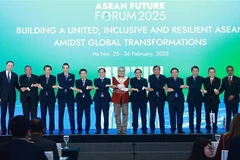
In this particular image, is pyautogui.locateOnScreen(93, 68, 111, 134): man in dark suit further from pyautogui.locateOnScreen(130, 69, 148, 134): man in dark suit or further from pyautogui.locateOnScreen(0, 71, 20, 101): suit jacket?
pyautogui.locateOnScreen(0, 71, 20, 101): suit jacket

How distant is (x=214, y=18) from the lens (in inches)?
429

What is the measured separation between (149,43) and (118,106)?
1.74m

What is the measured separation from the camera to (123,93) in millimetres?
9773

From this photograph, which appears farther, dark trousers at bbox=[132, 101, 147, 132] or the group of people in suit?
dark trousers at bbox=[132, 101, 147, 132]

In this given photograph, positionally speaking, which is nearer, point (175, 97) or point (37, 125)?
Answer: point (37, 125)

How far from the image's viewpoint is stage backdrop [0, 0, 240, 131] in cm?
1089

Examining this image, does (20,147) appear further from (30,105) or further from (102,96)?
(30,105)

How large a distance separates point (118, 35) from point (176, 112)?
2099mm

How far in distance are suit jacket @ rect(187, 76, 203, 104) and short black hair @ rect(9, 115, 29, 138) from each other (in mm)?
6719

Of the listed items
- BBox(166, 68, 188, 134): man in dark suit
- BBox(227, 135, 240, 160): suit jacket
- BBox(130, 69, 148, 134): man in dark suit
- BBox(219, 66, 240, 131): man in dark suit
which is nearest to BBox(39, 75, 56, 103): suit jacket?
BBox(130, 69, 148, 134): man in dark suit

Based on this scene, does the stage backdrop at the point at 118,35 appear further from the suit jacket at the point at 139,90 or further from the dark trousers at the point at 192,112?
the suit jacket at the point at 139,90

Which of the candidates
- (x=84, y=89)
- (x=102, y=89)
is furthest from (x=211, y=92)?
(x=84, y=89)

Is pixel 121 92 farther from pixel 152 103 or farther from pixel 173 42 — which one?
pixel 173 42

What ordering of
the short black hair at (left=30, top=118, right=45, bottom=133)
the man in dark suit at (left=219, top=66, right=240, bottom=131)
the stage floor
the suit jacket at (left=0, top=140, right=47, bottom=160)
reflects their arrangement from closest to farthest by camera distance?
the suit jacket at (left=0, top=140, right=47, bottom=160)
the short black hair at (left=30, top=118, right=45, bottom=133)
the stage floor
the man in dark suit at (left=219, top=66, right=240, bottom=131)
